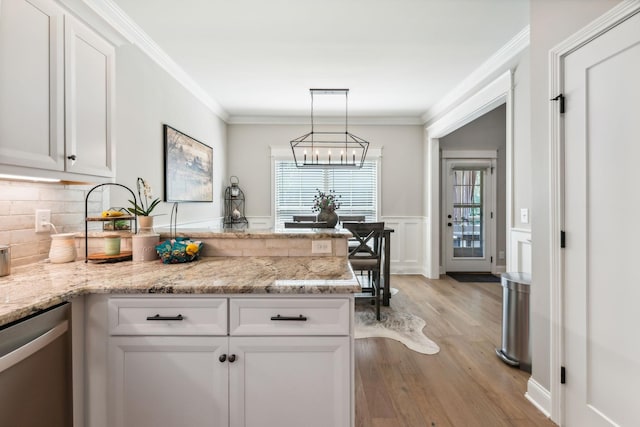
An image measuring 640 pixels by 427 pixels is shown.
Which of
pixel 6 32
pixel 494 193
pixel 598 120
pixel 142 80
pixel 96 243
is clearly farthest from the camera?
pixel 494 193

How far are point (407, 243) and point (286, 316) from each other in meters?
4.52

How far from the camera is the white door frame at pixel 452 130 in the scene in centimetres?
305

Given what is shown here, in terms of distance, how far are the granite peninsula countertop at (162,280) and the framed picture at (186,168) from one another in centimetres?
166

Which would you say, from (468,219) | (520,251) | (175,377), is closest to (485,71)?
(520,251)

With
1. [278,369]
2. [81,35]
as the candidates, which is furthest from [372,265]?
[81,35]

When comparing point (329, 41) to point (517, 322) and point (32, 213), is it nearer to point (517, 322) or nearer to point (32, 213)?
point (32, 213)

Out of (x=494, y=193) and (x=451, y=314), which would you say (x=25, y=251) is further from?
(x=494, y=193)

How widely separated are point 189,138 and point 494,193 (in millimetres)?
4973

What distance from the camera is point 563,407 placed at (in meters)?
1.78

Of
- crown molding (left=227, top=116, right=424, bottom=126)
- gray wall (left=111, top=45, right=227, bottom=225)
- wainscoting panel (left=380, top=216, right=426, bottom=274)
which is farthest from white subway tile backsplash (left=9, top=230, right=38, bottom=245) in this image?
wainscoting panel (left=380, top=216, right=426, bottom=274)

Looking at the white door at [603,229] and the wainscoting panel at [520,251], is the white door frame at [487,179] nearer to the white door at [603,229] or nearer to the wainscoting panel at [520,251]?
the wainscoting panel at [520,251]

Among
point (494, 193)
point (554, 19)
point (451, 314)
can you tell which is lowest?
point (451, 314)

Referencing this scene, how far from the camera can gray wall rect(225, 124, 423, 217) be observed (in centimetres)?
549

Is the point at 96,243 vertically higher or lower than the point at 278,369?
higher
